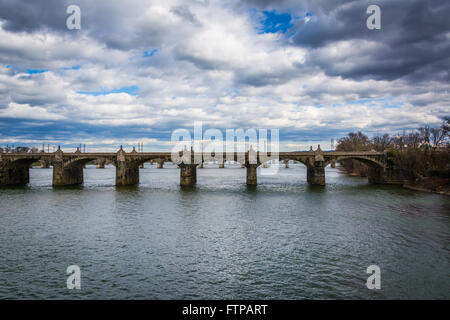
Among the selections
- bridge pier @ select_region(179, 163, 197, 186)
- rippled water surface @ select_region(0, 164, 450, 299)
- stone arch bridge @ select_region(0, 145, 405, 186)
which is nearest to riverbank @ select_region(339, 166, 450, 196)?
stone arch bridge @ select_region(0, 145, 405, 186)

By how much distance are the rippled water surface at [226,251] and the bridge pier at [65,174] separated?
115ft

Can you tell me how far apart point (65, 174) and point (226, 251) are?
228 ft

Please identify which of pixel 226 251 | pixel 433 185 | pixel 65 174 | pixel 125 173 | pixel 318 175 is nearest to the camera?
pixel 226 251

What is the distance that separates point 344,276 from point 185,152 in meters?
62.1

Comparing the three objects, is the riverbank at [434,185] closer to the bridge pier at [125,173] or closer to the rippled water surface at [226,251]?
the rippled water surface at [226,251]

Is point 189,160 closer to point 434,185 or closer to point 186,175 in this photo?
point 186,175

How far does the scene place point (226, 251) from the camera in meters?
24.5

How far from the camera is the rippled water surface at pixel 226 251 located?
17.4 m

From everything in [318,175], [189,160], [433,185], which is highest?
[189,160]

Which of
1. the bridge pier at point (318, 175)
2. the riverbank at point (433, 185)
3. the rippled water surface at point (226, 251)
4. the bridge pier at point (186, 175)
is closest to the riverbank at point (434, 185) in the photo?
the riverbank at point (433, 185)

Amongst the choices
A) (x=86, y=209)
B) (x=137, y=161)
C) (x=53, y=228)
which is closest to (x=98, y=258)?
(x=53, y=228)

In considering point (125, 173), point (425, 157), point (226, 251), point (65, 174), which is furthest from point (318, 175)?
point (65, 174)

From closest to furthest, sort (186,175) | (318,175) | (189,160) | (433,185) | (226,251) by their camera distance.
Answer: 1. (226,251)
2. (433,185)
3. (189,160)
4. (318,175)
5. (186,175)
